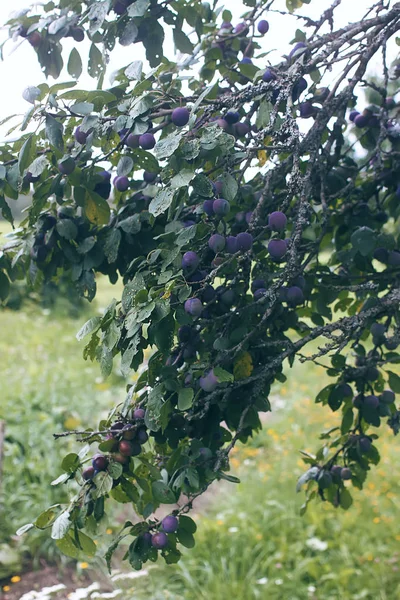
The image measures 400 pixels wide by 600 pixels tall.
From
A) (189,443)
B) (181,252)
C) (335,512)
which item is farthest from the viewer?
(335,512)

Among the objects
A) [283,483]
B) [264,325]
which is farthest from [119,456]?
[283,483]

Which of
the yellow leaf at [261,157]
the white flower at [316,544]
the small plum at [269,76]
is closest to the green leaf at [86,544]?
the yellow leaf at [261,157]

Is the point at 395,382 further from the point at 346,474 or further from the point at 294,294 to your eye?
the point at 294,294

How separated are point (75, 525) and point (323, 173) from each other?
0.86 meters

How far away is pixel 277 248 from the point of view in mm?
1168

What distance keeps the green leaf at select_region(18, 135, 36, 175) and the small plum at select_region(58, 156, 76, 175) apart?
0.05m

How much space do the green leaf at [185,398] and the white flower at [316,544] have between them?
76.4 inches

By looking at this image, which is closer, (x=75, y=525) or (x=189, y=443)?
(x=75, y=525)

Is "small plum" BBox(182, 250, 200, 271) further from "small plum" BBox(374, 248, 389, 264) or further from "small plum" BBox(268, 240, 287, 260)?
"small plum" BBox(374, 248, 389, 264)

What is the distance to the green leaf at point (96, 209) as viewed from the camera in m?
1.31

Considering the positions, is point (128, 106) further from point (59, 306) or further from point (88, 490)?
point (59, 306)

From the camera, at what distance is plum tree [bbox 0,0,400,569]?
110cm

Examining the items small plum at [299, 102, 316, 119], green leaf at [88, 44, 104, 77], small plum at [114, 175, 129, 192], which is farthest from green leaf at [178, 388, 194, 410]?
green leaf at [88, 44, 104, 77]

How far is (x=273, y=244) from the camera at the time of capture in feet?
3.84
